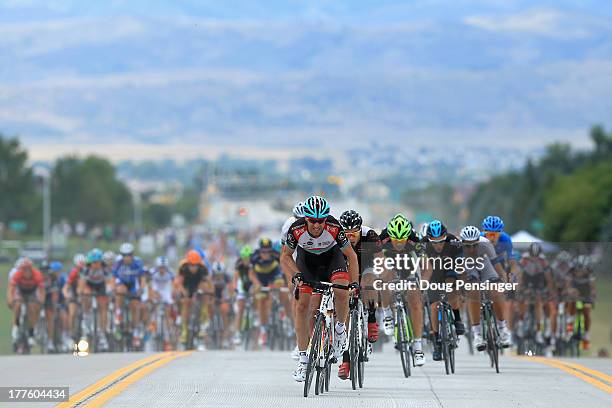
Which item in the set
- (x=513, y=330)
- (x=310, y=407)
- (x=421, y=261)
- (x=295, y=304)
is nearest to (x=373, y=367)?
(x=421, y=261)

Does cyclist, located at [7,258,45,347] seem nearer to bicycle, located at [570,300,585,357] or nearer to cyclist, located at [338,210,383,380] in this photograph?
bicycle, located at [570,300,585,357]

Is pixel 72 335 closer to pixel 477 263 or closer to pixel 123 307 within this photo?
pixel 123 307

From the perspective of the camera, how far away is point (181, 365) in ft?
75.0

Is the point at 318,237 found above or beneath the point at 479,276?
above

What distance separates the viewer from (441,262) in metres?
23.1

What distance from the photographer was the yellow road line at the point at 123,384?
1781 cm

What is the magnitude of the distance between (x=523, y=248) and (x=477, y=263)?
7085 millimetres

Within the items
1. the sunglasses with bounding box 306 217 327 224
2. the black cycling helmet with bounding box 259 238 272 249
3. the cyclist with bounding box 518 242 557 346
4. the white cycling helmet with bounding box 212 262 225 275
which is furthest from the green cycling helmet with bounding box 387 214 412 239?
the white cycling helmet with bounding box 212 262 225 275

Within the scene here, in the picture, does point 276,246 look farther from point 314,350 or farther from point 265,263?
point 314,350

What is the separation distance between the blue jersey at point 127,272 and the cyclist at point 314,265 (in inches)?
521

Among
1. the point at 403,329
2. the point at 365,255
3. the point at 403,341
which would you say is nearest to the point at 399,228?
the point at 365,255

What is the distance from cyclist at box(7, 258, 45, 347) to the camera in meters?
31.9

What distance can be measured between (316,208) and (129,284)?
14.0m

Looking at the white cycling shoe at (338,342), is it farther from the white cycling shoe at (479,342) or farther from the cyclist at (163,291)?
the cyclist at (163,291)
